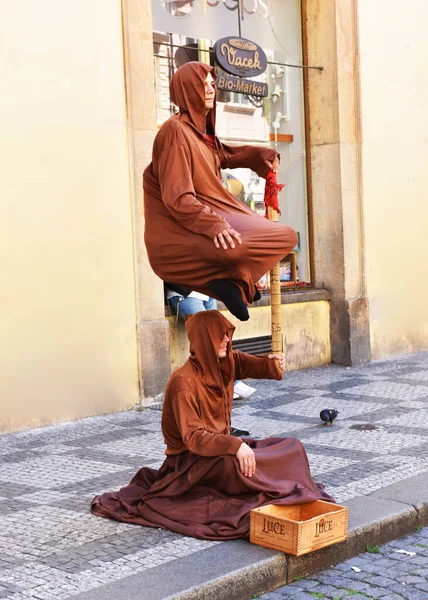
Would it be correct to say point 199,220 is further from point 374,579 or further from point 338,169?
point 338,169

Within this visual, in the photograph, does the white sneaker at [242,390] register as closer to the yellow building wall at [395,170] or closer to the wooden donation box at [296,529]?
the yellow building wall at [395,170]

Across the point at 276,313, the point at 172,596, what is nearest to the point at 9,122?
the point at 276,313

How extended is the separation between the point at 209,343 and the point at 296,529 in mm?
1039

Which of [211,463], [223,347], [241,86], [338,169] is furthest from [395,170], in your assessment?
[211,463]

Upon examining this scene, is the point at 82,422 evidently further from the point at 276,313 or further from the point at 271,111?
the point at 271,111

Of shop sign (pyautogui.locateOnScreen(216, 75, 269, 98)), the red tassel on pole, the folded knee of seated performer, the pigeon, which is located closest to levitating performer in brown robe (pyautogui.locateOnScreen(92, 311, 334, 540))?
the folded knee of seated performer

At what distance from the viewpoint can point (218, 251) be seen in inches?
182

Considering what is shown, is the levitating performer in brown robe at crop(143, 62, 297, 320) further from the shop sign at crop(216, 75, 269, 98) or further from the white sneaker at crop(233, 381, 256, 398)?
the shop sign at crop(216, 75, 269, 98)

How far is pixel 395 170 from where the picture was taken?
38.8 feet

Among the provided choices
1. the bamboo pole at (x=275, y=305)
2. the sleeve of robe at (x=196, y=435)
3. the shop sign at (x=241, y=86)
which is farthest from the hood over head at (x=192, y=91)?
the shop sign at (x=241, y=86)

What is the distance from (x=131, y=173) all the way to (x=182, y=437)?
14.3ft

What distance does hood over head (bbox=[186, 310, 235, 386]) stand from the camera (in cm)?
487

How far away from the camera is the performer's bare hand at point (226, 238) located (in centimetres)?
459

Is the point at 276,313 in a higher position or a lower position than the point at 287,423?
higher
